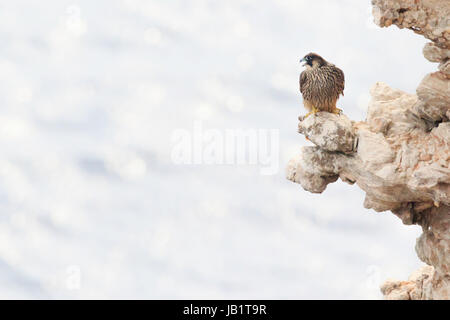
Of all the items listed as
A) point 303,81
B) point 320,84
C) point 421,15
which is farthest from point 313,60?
point 421,15

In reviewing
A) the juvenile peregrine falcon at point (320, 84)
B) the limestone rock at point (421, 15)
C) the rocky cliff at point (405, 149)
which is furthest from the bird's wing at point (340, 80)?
the limestone rock at point (421, 15)

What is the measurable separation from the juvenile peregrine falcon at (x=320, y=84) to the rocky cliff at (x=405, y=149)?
0.21 metres

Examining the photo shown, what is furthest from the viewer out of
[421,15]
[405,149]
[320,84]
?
[320,84]

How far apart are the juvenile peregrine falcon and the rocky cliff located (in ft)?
0.68

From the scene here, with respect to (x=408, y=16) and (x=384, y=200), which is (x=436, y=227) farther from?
(x=408, y=16)

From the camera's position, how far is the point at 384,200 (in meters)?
10.7

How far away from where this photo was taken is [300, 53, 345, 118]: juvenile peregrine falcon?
10930 mm

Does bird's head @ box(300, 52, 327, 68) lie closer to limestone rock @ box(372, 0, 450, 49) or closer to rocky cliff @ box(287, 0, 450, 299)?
rocky cliff @ box(287, 0, 450, 299)

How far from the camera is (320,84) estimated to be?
1095cm

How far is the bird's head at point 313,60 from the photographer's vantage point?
11141mm

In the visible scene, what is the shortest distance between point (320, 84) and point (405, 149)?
166 centimetres

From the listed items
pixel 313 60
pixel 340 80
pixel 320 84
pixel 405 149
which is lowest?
pixel 405 149

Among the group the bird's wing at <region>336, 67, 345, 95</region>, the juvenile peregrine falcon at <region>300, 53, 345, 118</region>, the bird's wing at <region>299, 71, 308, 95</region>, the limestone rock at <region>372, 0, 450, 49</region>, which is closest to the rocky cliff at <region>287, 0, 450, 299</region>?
the limestone rock at <region>372, 0, 450, 49</region>

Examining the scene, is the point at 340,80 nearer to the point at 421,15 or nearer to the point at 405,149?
the point at 405,149
